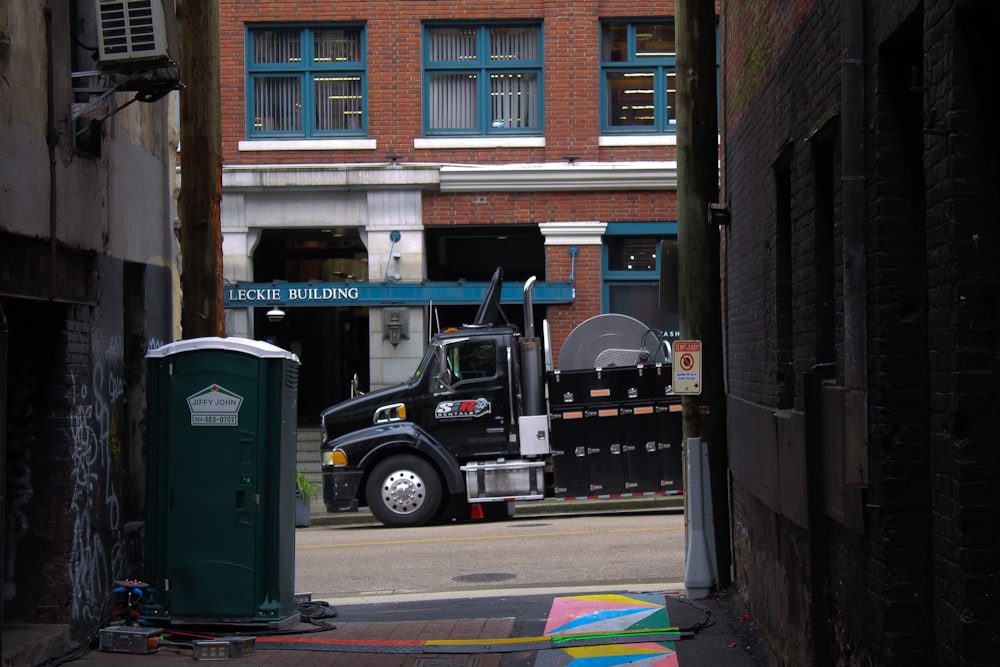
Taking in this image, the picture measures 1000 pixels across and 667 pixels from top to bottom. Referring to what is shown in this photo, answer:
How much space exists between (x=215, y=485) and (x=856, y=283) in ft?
17.9

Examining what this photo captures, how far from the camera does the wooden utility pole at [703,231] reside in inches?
419

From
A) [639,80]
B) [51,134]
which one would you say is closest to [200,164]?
[51,134]

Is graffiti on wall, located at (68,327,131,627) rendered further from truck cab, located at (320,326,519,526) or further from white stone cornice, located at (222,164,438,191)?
white stone cornice, located at (222,164,438,191)

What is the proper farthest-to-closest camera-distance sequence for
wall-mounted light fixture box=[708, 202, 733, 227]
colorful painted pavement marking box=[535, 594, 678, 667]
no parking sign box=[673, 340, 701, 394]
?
no parking sign box=[673, 340, 701, 394] < wall-mounted light fixture box=[708, 202, 733, 227] < colorful painted pavement marking box=[535, 594, 678, 667]

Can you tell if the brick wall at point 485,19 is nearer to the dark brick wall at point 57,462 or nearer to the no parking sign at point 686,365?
the no parking sign at point 686,365

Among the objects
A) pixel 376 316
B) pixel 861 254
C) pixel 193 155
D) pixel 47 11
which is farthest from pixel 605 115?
pixel 861 254

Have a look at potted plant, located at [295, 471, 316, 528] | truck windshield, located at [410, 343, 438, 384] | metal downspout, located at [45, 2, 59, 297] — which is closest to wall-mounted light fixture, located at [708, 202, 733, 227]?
metal downspout, located at [45, 2, 59, 297]

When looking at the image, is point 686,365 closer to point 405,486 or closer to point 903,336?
point 903,336

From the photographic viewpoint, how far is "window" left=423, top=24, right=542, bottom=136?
22.9 m

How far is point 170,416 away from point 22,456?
1.07 metres

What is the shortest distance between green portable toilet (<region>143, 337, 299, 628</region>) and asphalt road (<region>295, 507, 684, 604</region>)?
283 centimetres

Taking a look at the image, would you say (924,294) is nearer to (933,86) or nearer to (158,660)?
(933,86)

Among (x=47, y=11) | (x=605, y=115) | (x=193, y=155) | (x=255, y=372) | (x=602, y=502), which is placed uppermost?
(x=605, y=115)

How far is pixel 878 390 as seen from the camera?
5152 millimetres
